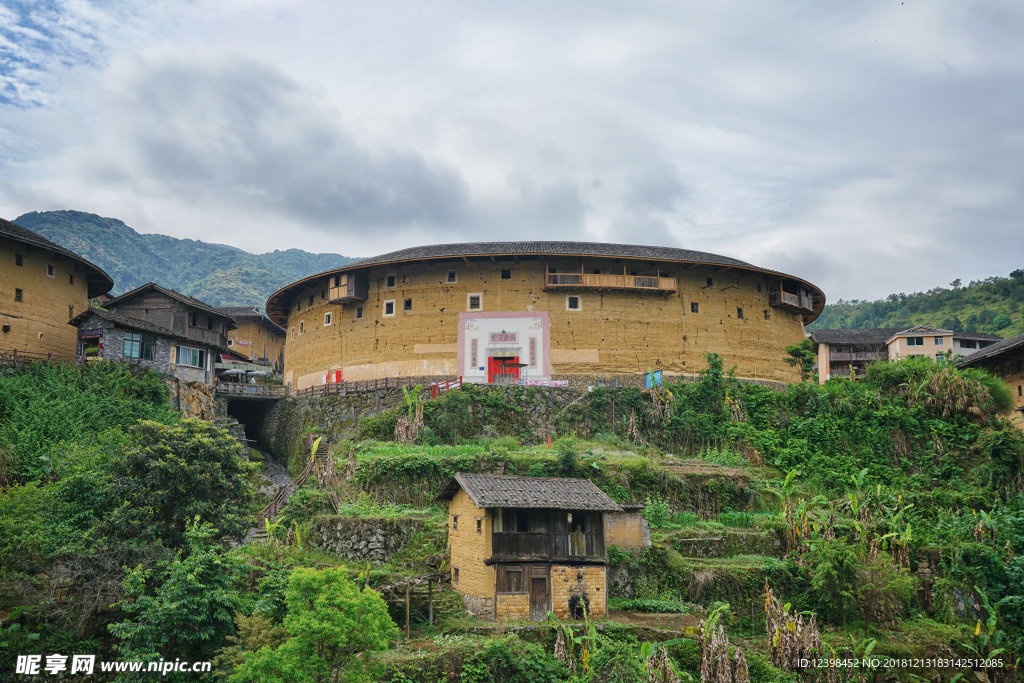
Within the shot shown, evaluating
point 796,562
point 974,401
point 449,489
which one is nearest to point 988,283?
point 974,401

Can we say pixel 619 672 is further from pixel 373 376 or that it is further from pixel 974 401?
pixel 373 376

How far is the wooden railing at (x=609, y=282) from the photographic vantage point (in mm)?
35844

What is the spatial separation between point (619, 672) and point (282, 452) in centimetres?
2136

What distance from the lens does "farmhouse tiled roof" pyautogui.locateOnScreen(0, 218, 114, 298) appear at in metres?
29.6

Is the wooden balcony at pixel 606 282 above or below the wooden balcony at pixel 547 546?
above

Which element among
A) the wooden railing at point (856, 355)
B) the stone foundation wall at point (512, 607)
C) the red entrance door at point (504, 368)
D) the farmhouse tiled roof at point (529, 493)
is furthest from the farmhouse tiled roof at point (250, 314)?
the wooden railing at point (856, 355)

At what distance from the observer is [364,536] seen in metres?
20.8

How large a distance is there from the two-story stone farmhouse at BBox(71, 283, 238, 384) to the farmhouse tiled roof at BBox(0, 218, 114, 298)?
1.12 m

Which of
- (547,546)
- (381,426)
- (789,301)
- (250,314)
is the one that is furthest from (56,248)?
(789,301)

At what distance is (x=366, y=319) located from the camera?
3806cm

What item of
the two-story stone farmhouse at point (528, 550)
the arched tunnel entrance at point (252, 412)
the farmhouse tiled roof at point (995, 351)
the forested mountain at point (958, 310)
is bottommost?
the two-story stone farmhouse at point (528, 550)

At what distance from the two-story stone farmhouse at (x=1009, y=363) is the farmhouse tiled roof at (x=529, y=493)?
20949mm

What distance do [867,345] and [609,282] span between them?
33703mm

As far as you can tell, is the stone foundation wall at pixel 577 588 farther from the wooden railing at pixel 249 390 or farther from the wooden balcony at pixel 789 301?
the wooden balcony at pixel 789 301
